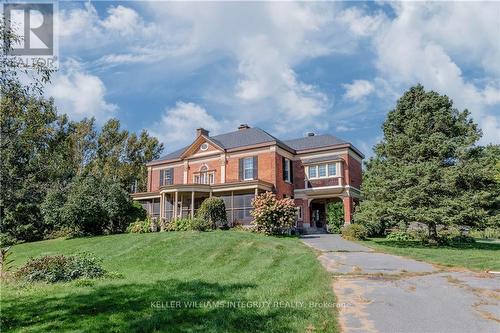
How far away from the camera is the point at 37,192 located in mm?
32094

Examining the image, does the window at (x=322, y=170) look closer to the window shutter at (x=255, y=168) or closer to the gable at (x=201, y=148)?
the window shutter at (x=255, y=168)

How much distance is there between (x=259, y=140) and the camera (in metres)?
31.5

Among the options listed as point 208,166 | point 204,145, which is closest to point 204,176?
point 208,166

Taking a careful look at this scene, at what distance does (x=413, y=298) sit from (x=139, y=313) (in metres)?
Answer: 5.52

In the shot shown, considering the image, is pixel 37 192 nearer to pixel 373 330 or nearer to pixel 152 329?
pixel 152 329

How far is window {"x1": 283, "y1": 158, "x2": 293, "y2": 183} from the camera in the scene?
31266mm

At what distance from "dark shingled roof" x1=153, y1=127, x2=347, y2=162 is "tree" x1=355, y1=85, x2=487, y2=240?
913cm

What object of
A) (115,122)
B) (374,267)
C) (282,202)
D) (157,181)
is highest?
(115,122)

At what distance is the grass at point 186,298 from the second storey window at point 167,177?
21823 mm

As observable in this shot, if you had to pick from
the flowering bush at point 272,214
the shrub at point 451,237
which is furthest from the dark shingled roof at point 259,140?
the shrub at point 451,237

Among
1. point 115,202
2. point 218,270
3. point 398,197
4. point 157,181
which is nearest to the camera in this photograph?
point 218,270

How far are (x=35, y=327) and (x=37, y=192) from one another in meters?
29.7

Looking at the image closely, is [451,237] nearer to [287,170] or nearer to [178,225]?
[287,170]

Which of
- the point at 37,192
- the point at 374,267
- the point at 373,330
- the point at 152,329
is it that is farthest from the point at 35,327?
the point at 37,192
